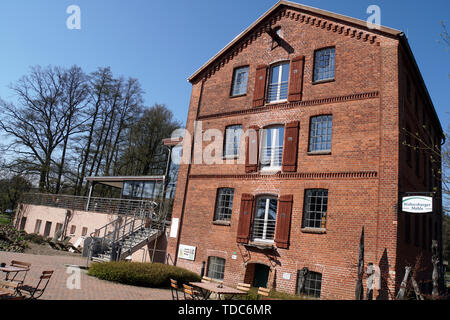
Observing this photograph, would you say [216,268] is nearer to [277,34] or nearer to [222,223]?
[222,223]

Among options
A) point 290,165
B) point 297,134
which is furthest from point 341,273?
point 297,134

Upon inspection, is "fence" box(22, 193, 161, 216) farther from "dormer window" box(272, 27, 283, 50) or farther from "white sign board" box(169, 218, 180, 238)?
"dormer window" box(272, 27, 283, 50)

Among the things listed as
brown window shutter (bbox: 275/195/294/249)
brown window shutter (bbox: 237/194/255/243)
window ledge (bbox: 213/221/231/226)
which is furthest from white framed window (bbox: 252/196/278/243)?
window ledge (bbox: 213/221/231/226)

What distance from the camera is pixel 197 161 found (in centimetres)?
1769

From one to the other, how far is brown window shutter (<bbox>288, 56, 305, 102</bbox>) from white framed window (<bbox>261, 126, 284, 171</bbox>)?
147 centimetres

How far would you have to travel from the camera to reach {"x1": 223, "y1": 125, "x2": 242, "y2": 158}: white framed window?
16.6 meters

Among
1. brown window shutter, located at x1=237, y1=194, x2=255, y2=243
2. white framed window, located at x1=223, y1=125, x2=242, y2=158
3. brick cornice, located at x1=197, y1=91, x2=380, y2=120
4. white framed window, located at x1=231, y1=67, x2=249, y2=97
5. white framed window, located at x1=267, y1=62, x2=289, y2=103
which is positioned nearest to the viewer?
brick cornice, located at x1=197, y1=91, x2=380, y2=120

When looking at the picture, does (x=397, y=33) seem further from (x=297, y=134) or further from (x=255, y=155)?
(x=255, y=155)

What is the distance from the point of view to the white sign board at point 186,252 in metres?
16.3

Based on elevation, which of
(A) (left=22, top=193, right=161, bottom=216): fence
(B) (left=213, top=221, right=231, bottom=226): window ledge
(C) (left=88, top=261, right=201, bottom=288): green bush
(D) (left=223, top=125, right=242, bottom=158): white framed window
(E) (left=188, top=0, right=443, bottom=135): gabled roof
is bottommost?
(C) (left=88, top=261, right=201, bottom=288): green bush

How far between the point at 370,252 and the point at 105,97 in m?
29.0

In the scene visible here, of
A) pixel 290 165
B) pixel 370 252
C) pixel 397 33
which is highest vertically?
pixel 397 33

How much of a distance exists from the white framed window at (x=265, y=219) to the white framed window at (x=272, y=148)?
4.70 ft

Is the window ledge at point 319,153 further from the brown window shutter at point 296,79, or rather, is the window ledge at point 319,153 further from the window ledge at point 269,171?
the brown window shutter at point 296,79
